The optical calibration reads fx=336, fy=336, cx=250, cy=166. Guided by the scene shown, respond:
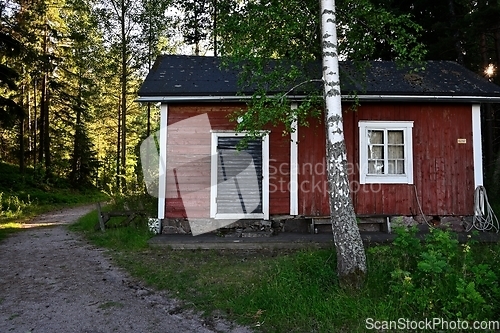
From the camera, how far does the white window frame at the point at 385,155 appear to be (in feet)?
26.0

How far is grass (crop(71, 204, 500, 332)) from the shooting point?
3486 mm

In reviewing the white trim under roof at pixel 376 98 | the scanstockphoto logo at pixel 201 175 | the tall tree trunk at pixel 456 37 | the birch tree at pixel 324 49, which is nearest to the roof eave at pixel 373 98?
the white trim under roof at pixel 376 98

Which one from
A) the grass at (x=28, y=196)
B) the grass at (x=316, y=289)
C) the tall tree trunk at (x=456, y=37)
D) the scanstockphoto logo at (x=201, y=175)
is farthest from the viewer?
the tall tree trunk at (x=456, y=37)

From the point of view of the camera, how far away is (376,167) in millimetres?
8016

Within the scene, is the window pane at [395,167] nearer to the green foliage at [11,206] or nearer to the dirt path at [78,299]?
the dirt path at [78,299]

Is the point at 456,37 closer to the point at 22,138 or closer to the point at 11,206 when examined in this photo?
the point at 11,206

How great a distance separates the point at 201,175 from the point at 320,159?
281 centimetres

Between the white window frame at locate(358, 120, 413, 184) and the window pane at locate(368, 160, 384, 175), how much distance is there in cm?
11

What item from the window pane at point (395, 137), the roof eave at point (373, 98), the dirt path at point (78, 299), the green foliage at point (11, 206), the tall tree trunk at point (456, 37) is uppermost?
the tall tree trunk at point (456, 37)

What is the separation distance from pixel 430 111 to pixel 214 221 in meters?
5.74

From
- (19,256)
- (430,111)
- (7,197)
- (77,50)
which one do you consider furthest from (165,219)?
(77,50)

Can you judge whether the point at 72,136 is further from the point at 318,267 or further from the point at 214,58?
the point at 318,267

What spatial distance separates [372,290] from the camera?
397cm

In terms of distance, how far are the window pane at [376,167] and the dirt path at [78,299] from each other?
559 cm
